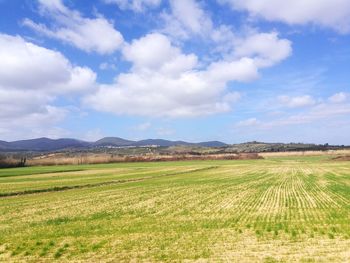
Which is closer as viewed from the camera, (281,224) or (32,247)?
(32,247)

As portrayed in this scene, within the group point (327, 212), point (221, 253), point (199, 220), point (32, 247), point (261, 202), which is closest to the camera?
point (221, 253)

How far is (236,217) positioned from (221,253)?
9430 mm

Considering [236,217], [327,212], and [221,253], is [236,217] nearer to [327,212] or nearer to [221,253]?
[327,212]

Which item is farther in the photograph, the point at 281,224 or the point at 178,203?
the point at 178,203

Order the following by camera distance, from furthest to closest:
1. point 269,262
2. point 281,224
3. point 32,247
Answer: point 281,224 < point 32,247 < point 269,262

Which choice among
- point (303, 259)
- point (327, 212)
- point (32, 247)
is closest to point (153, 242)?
point (32, 247)

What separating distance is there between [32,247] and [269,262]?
1067 cm

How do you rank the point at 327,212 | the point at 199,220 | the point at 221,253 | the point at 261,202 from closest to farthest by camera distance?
the point at 221,253, the point at 199,220, the point at 327,212, the point at 261,202

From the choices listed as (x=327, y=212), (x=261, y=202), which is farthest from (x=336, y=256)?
(x=261, y=202)

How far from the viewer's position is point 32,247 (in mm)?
19344

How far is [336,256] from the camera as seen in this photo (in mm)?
16188

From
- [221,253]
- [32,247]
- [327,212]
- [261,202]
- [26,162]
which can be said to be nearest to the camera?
[221,253]

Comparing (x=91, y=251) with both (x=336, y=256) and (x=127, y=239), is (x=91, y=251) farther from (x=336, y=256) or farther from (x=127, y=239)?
(x=336, y=256)

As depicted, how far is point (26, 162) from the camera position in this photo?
490 feet
